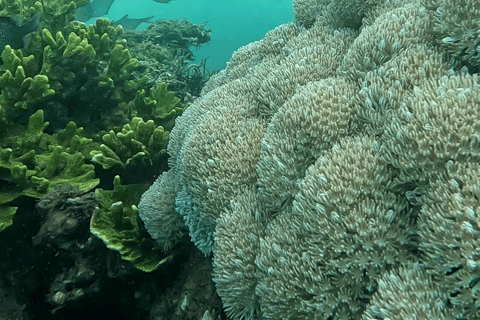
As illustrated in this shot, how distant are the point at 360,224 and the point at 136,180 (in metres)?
2.84

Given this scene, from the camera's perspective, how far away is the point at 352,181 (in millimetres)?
1946

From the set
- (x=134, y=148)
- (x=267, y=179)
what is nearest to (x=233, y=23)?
(x=134, y=148)

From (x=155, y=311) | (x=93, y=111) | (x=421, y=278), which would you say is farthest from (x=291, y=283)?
(x=93, y=111)

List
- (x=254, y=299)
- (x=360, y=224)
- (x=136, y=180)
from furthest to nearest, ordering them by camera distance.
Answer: (x=136, y=180) → (x=254, y=299) → (x=360, y=224)

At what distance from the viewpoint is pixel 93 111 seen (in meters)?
4.55

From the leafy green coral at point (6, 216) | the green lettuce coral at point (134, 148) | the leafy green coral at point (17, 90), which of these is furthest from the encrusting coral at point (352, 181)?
the leafy green coral at point (17, 90)

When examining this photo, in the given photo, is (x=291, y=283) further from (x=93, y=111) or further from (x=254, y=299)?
(x=93, y=111)

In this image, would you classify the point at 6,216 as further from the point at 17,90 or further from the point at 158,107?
the point at 158,107

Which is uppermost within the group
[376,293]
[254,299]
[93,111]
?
[93,111]

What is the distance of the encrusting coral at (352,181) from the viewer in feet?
5.44

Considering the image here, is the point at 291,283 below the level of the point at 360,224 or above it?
below

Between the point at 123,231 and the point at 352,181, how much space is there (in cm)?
217

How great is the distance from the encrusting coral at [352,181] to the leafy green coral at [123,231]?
21cm

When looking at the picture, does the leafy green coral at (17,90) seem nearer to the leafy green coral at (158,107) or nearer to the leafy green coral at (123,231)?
the leafy green coral at (158,107)
